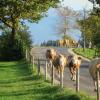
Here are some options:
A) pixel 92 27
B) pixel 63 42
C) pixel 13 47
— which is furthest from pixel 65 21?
pixel 13 47

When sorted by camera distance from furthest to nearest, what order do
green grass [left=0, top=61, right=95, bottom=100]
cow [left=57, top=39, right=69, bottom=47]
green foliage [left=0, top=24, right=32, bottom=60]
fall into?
1. cow [left=57, top=39, right=69, bottom=47]
2. green foliage [left=0, top=24, right=32, bottom=60]
3. green grass [left=0, top=61, right=95, bottom=100]

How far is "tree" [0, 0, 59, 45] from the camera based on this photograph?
55.8 meters

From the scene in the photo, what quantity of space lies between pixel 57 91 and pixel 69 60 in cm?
527

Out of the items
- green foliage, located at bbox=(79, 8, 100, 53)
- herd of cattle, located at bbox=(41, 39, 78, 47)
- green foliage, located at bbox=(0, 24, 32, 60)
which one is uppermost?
green foliage, located at bbox=(79, 8, 100, 53)

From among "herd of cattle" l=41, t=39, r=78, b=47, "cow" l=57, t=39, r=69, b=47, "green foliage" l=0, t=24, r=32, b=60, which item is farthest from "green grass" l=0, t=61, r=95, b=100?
"cow" l=57, t=39, r=69, b=47

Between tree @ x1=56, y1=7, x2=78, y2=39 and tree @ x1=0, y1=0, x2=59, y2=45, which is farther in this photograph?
tree @ x1=56, y1=7, x2=78, y2=39

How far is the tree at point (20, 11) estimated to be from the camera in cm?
5578

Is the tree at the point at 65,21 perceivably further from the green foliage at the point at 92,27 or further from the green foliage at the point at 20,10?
the green foliage at the point at 20,10

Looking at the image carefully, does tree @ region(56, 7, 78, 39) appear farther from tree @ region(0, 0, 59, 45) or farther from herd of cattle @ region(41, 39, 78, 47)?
tree @ region(0, 0, 59, 45)

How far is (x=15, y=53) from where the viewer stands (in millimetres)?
57906

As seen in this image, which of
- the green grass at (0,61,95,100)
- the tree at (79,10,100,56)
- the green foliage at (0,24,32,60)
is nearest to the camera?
the green grass at (0,61,95,100)

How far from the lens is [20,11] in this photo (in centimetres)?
5669

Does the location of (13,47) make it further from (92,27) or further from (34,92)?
(34,92)

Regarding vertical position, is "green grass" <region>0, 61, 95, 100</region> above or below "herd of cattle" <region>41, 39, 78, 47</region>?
above
